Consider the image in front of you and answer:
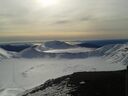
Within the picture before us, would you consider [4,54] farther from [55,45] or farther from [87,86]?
[87,86]

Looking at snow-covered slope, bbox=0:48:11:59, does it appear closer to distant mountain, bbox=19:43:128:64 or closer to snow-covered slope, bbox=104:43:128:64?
distant mountain, bbox=19:43:128:64

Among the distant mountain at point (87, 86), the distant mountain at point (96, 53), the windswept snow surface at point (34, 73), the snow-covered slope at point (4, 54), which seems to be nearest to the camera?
the distant mountain at point (87, 86)

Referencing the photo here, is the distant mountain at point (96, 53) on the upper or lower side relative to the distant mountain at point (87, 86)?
lower

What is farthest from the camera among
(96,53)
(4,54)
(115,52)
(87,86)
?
(4,54)

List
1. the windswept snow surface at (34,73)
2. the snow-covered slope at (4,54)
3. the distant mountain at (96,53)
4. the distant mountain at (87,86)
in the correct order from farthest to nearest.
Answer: the snow-covered slope at (4,54) < the distant mountain at (96,53) < the windswept snow surface at (34,73) < the distant mountain at (87,86)

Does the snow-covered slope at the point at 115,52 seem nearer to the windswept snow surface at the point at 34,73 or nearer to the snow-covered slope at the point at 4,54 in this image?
the windswept snow surface at the point at 34,73

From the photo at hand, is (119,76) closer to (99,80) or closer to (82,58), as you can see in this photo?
(99,80)

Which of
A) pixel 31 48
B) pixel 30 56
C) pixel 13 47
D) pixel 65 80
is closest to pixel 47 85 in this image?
pixel 65 80

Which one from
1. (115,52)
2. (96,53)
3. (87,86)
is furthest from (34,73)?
(87,86)

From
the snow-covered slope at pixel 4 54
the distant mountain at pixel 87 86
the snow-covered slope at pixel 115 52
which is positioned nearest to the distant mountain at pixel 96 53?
the snow-covered slope at pixel 115 52

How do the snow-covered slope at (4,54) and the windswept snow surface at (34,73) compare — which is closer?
the windswept snow surface at (34,73)
